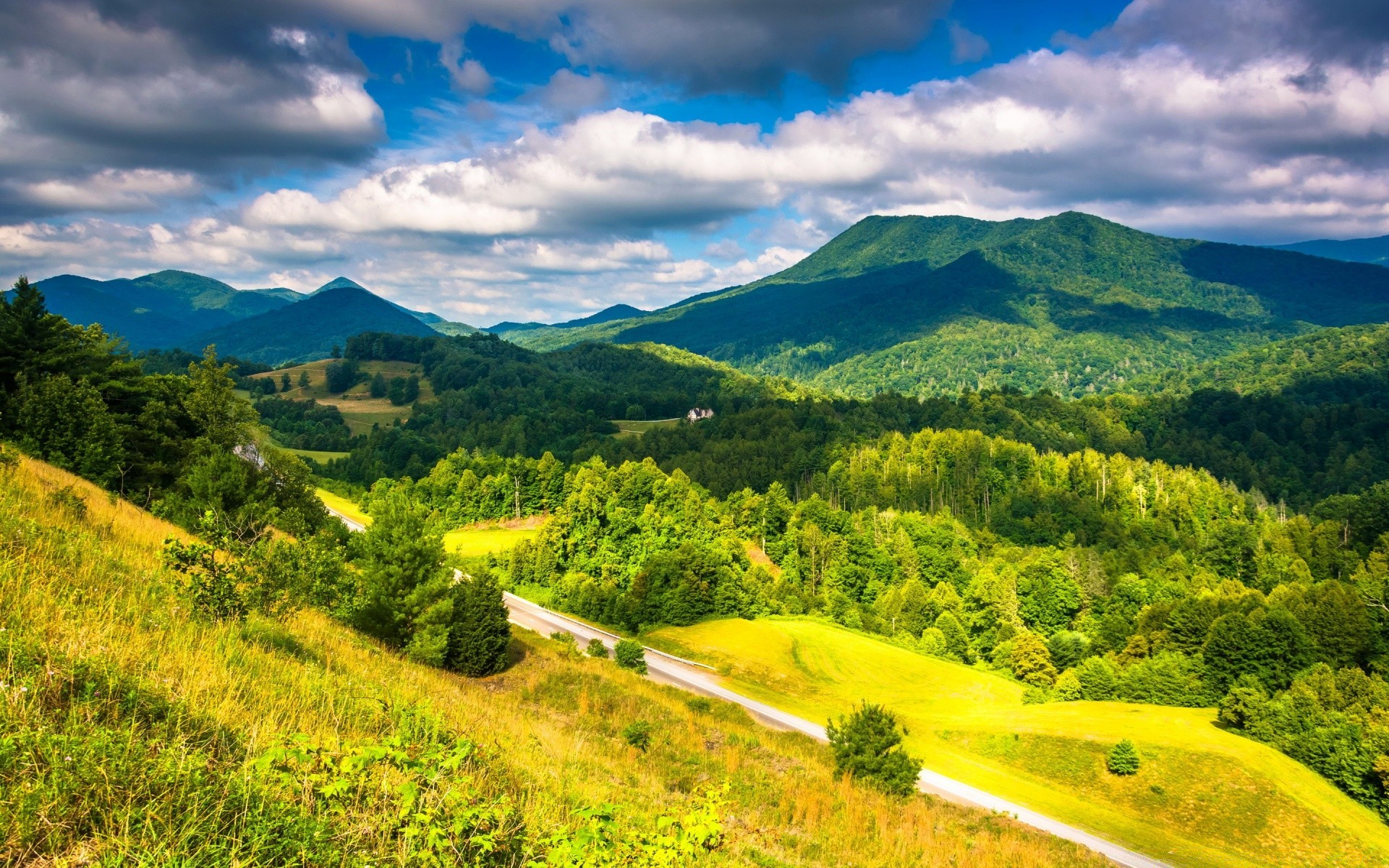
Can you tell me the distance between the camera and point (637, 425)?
6954 inches

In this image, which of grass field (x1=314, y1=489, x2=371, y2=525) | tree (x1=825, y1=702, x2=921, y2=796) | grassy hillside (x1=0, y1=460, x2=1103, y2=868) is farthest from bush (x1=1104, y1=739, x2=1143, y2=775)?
grass field (x1=314, y1=489, x2=371, y2=525)

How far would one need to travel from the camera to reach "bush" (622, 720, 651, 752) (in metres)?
18.0

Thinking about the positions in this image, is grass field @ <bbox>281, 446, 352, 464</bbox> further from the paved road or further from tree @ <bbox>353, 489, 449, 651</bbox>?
tree @ <bbox>353, 489, 449, 651</bbox>

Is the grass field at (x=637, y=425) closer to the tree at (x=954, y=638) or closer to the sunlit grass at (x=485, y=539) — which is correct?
the sunlit grass at (x=485, y=539)

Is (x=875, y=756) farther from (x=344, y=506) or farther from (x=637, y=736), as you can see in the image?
(x=344, y=506)

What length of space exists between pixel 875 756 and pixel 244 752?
65.5ft

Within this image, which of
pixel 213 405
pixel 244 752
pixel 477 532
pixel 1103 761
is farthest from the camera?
pixel 477 532

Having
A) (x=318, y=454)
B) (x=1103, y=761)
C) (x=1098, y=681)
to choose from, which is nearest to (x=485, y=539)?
(x=318, y=454)

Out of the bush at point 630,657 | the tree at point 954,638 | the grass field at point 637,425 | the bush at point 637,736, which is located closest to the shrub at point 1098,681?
the tree at point 954,638

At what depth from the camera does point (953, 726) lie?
4131 cm

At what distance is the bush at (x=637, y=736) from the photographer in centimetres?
1805

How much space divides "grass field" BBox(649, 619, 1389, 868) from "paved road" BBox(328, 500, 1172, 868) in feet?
4.50

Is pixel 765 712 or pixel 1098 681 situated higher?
pixel 765 712

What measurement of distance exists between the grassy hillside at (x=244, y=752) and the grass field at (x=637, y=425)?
139505 mm
